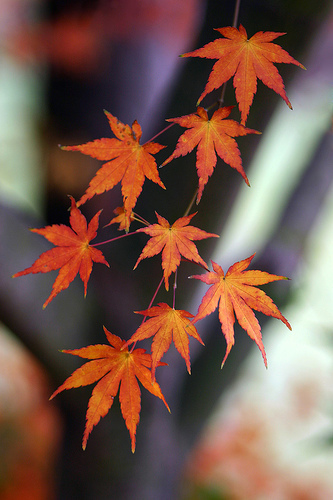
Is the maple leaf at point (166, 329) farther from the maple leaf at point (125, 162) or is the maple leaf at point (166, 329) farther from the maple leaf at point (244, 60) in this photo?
the maple leaf at point (244, 60)

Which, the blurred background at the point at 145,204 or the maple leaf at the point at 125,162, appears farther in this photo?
the blurred background at the point at 145,204

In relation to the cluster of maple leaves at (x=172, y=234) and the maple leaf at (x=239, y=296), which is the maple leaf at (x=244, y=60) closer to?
the cluster of maple leaves at (x=172, y=234)

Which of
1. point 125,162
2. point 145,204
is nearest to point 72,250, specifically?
point 125,162

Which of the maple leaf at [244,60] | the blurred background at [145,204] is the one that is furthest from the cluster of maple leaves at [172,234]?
the blurred background at [145,204]

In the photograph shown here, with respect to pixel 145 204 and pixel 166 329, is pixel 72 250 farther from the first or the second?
pixel 145 204

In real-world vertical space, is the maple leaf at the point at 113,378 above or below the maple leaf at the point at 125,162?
below

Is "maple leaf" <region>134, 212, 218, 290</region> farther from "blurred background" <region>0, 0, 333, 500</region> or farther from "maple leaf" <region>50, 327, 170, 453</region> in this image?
"blurred background" <region>0, 0, 333, 500</region>

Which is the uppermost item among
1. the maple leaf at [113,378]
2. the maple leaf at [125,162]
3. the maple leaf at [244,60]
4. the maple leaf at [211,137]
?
the maple leaf at [244,60]

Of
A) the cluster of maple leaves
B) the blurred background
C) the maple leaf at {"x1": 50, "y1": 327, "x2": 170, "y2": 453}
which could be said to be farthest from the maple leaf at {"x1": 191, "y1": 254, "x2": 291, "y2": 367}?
the blurred background
